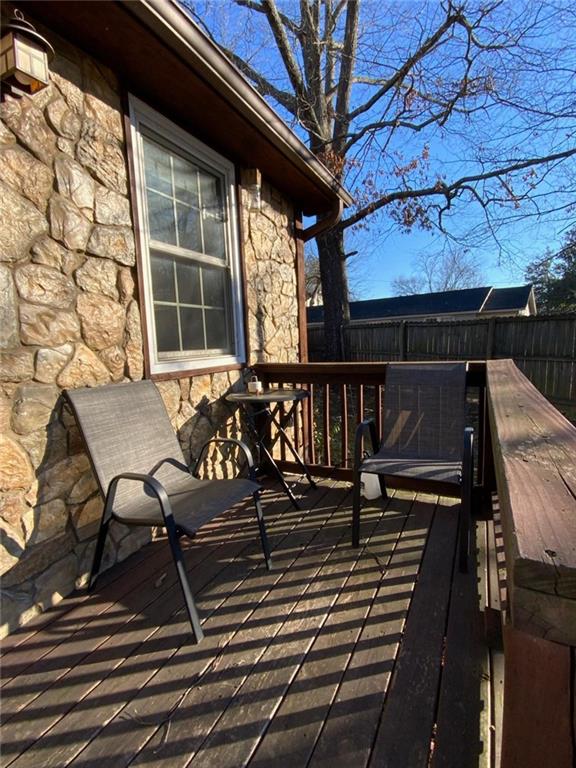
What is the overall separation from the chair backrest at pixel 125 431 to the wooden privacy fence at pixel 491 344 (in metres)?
6.88

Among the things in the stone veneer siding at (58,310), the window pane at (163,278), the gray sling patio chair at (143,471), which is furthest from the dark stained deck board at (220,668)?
the window pane at (163,278)

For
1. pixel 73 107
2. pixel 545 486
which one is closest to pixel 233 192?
pixel 73 107

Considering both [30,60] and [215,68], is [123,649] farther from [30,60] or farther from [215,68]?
[215,68]

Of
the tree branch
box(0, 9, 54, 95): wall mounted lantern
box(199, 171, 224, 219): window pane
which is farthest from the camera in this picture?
the tree branch

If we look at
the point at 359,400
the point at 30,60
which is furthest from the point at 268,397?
the point at 30,60

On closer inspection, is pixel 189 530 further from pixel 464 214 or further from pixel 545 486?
pixel 464 214

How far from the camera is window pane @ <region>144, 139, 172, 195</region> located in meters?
2.52

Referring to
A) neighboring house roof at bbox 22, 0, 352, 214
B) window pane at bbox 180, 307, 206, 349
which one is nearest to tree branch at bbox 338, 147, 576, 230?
neighboring house roof at bbox 22, 0, 352, 214

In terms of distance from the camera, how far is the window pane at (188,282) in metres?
2.84

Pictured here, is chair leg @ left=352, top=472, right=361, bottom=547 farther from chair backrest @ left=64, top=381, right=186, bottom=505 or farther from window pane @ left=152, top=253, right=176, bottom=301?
window pane @ left=152, top=253, right=176, bottom=301

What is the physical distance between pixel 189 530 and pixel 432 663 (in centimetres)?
105

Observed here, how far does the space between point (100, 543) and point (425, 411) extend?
2.03 m

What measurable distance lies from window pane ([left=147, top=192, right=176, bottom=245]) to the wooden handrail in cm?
238

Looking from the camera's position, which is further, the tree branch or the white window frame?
the tree branch
